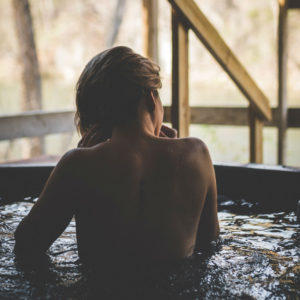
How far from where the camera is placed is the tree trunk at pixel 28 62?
928cm

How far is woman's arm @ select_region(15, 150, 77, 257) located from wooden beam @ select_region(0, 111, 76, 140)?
303 cm

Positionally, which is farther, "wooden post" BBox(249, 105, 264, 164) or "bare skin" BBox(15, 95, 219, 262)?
"wooden post" BBox(249, 105, 264, 164)

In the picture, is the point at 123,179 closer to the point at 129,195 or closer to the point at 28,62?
the point at 129,195

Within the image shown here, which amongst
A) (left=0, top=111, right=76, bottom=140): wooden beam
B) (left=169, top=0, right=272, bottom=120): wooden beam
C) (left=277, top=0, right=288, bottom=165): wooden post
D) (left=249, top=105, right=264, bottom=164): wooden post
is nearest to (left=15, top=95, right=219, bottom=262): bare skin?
(left=169, top=0, right=272, bottom=120): wooden beam

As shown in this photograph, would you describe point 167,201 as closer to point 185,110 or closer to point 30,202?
point 30,202

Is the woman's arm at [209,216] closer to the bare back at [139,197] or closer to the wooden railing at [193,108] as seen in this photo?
the bare back at [139,197]

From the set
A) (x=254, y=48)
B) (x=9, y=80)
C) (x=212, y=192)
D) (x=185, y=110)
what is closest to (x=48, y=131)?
(x=185, y=110)

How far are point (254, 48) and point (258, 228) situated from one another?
2188 cm

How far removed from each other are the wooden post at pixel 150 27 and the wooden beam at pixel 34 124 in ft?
4.03

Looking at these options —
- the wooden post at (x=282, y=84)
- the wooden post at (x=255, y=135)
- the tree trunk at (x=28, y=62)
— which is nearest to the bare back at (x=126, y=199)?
the wooden post at (x=255, y=135)

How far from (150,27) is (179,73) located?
1.60m

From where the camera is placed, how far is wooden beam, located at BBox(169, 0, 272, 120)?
3.25 metres

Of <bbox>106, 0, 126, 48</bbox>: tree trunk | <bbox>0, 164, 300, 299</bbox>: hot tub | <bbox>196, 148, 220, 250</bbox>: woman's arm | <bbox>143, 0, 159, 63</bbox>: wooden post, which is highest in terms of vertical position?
<bbox>106, 0, 126, 48</bbox>: tree trunk

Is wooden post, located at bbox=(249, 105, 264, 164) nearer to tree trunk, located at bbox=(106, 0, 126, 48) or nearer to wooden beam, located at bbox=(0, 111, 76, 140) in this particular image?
wooden beam, located at bbox=(0, 111, 76, 140)
